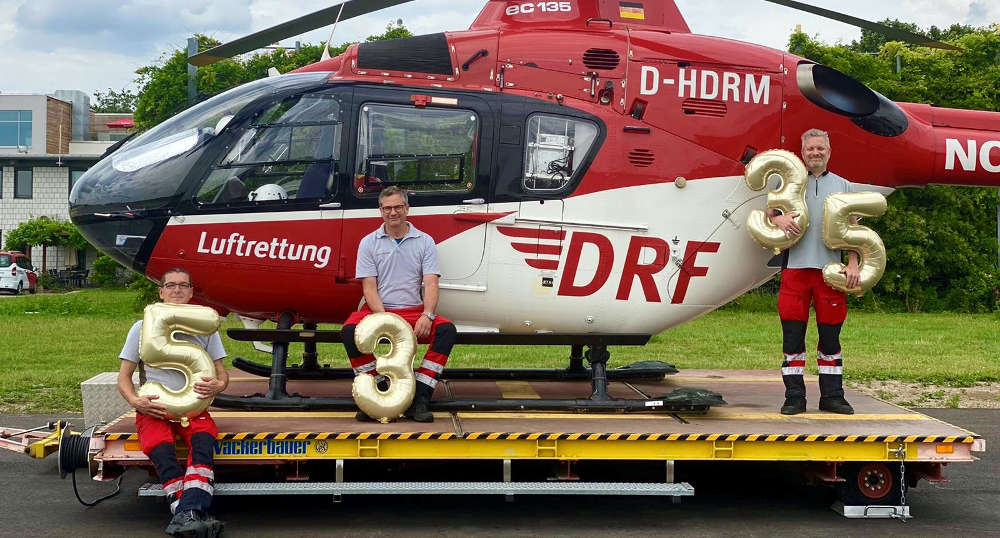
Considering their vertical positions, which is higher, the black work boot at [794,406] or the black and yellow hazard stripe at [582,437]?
the black work boot at [794,406]

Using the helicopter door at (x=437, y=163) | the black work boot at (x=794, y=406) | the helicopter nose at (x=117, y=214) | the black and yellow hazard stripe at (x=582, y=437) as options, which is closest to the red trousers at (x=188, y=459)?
the black and yellow hazard stripe at (x=582, y=437)

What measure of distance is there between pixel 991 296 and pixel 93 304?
900 inches

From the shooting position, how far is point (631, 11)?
787cm

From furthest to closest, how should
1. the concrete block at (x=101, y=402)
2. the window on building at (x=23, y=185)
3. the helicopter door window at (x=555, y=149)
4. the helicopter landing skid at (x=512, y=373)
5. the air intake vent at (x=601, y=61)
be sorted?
the window on building at (x=23, y=185)
the helicopter landing skid at (x=512, y=373)
the concrete block at (x=101, y=402)
the air intake vent at (x=601, y=61)
the helicopter door window at (x=555, y=149)

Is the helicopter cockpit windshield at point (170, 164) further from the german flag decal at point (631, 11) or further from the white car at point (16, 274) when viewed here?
the white car at point (16, 274)

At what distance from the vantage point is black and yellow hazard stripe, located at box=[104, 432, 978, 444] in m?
5.93

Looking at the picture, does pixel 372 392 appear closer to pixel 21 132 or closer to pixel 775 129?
pixel 775 129

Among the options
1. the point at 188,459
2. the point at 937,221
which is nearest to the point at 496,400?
the point at 188,459

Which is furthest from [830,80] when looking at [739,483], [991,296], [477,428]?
[991,296]

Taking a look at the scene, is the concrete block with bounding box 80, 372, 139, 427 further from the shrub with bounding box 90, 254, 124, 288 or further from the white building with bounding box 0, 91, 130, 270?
the white building with bounding box 0, 91, 130, 270

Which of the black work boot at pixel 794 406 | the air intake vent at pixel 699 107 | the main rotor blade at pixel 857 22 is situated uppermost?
the main rotor blade at pixel 857 22

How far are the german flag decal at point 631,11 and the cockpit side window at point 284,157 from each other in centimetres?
237

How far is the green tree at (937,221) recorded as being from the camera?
979 inches

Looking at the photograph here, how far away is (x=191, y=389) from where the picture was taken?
19.2 feet
